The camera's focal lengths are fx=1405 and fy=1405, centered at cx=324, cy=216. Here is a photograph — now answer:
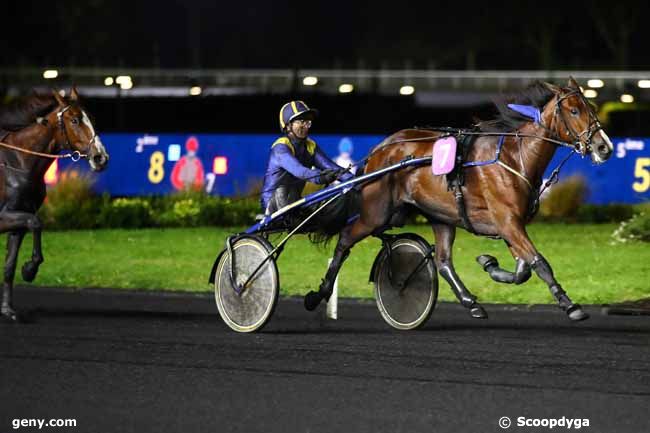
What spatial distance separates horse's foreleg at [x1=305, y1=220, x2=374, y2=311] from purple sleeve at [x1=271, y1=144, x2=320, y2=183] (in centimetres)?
70

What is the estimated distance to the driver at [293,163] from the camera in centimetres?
1095

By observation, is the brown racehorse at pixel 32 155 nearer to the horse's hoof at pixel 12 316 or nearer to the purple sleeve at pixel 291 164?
the horse's hoof at pixel 12 316

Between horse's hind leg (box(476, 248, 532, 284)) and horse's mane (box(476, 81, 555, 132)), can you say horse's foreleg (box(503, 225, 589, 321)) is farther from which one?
horse's mane (box(476, 81, 555, 132))

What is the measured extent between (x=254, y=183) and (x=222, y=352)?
453 inches

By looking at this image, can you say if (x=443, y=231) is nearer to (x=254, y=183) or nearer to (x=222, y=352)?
(x=222, y=352)

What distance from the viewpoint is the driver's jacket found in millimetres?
10930

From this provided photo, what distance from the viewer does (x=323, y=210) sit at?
11352mm

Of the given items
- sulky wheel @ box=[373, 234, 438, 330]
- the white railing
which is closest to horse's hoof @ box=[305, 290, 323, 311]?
sulky wheel @ box=[373, 234, 438, 330]

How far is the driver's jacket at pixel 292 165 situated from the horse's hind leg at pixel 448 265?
1040 mm

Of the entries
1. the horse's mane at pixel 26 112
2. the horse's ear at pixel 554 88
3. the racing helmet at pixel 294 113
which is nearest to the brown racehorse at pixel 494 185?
the horse's ear at pixel 554 88

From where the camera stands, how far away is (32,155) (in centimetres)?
1202

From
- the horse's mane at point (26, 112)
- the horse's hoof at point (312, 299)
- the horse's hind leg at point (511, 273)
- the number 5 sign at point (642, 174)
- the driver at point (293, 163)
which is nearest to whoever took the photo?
the horse's hind leg at point (511, 273)

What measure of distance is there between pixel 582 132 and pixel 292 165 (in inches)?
88.0

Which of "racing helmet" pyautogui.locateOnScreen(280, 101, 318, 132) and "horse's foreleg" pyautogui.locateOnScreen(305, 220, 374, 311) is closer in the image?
"racing helmet" pyautogui.locateOnScreen(280, 101, 318, 132)
